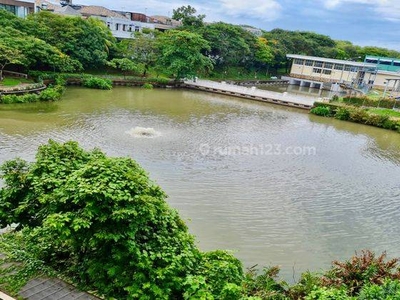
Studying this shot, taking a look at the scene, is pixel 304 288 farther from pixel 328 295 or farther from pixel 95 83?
pixel 95 83

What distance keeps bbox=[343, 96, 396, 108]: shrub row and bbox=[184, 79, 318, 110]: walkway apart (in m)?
3.28

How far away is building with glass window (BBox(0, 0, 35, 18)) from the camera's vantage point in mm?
33425

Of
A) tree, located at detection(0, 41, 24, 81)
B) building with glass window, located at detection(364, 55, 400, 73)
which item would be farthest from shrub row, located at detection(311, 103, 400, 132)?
building with glass window, located at detection(364, 55, 400, 73)

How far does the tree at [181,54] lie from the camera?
104 feet

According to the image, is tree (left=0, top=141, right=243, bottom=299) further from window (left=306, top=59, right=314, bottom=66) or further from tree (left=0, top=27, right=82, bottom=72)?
window (left=306, top=59, right=314, bottom=66)

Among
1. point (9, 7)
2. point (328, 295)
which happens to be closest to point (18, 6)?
point (9, 7)

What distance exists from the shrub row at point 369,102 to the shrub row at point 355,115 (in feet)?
10.5

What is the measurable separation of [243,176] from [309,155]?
517 cm

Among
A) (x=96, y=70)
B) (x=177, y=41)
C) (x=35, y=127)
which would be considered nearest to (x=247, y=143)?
(x=35, y=127)

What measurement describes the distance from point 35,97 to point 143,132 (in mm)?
8480

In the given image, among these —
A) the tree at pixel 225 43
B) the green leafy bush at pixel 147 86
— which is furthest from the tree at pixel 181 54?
the tree at pixel 225 43

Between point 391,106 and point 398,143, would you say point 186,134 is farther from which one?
point 391,106

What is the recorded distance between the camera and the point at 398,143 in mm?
20984

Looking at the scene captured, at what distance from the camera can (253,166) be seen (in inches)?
558
